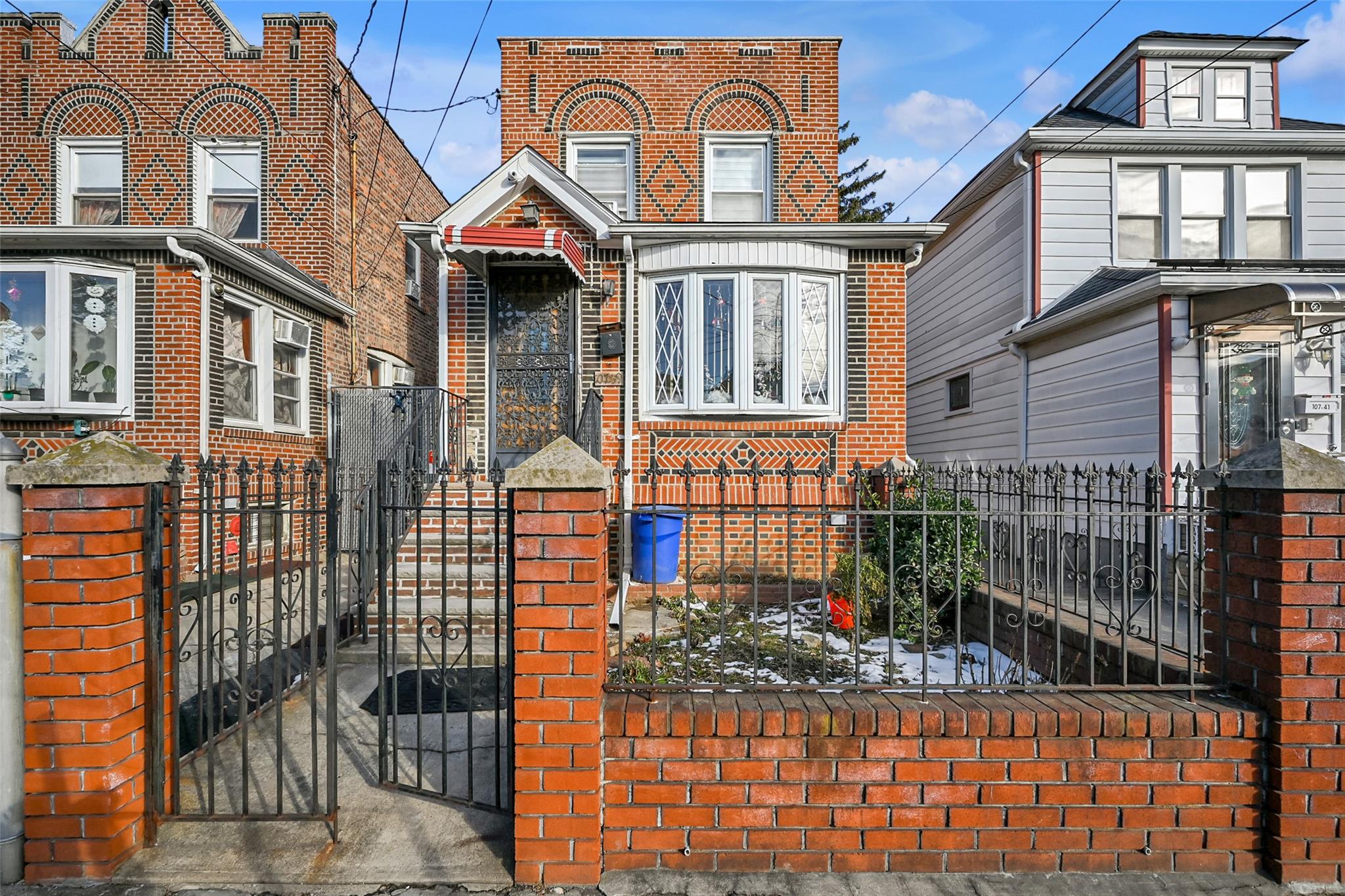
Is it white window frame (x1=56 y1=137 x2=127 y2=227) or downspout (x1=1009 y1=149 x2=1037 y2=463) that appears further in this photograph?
white window frame (x1=56 y1=137 x2=127 y2=227)

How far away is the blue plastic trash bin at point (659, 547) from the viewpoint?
6.68 m

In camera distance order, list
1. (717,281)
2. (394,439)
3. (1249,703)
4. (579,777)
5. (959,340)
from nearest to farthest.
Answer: (579,777) < (1249,703) < (717,281) < (394,439) < (959,340)

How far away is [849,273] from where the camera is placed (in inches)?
321

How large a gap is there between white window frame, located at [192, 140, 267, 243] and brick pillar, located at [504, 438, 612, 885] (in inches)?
406

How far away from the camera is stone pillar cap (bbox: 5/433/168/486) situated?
2.68 m

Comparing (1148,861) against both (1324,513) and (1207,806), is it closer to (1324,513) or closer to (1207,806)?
(1207,806)

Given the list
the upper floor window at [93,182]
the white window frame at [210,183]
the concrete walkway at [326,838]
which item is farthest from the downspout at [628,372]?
the upper floor window at [93,182]

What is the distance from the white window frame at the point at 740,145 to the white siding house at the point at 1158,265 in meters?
2.73

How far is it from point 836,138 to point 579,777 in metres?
10.7

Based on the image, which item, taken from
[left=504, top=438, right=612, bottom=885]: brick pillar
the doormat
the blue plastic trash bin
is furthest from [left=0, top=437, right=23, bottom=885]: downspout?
the blue plastic trash bin

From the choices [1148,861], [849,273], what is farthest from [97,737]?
[849,273]

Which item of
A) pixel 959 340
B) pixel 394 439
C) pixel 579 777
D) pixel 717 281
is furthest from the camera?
pixel 959 340

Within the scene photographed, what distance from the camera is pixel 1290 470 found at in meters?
2.71

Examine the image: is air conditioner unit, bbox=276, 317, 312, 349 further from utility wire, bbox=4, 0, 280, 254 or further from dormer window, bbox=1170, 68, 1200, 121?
dormer window, bbox=1170, 68, 1200, 121
